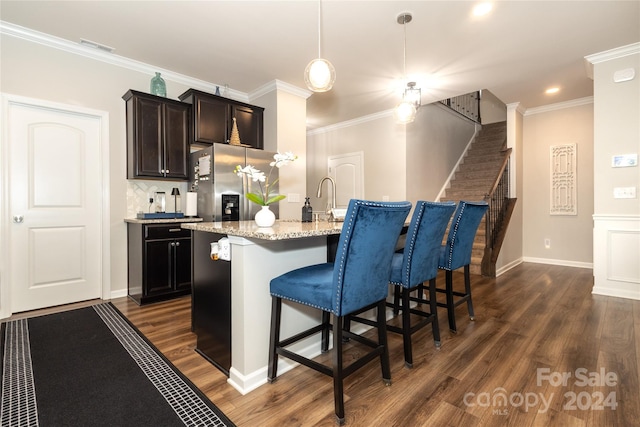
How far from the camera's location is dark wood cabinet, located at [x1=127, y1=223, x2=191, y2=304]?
10.7ft

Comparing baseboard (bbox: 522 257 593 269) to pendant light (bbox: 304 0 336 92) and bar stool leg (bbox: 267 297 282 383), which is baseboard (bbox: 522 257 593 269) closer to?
pendant light (bbox: 304 0 336 92)

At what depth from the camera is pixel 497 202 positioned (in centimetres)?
498

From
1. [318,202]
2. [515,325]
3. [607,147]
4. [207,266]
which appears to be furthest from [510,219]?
[207,266]

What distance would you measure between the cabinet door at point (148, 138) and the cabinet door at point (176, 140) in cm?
7

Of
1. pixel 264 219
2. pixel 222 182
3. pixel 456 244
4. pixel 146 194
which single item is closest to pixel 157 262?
pixel 146 194

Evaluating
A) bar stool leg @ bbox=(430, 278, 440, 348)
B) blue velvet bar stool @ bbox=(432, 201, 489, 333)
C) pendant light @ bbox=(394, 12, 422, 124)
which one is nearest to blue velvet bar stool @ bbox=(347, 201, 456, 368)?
bar stool leg @ bbox=(430, 278, 440, 348)

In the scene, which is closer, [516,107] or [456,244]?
[456,244]

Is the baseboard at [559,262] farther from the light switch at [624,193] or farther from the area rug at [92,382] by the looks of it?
the area rug at [92,382]

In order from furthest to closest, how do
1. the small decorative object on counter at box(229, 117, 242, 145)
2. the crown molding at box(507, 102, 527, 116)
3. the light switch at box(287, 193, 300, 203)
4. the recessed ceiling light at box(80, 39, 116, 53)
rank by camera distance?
the crown molding at box(507, 102, 527, 116) < the light switch at box(287, 193, 300, 203) < the small decorative object on counter at box(229, 117, 242, 145) < the recessed ceiling light at box(80, 39, 116, 53)

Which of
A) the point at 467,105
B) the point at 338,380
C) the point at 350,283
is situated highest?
the point at 467,105

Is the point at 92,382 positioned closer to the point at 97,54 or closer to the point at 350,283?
the point at 350,283

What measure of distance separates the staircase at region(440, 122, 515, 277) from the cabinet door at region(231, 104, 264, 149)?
3.40m

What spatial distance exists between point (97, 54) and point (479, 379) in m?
4.65

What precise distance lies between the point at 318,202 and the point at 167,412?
5414 mm
